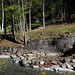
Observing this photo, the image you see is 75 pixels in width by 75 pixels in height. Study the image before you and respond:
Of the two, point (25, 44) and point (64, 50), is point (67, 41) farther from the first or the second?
point (25, 44)

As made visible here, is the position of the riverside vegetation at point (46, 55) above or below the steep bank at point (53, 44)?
below

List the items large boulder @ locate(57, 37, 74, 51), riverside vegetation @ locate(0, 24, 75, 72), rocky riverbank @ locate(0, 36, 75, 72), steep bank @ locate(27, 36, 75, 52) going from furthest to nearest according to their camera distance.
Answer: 1. steep bank @ locate(27, 36, 75, 52)
2. large boulder @ locate(57, 37, 74, 51)
3. rocky riverbank @ locate(0, 36, 75, 72)
4. riverside vegetation @ locate(0, 24, 75, 72)

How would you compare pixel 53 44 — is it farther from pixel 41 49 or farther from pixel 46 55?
pixel 46 55

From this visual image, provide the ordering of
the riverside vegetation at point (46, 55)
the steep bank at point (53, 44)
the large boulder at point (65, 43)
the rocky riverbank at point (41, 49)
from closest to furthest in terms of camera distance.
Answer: the riverside vegetation at point (46, 55)
the rocky riverbank at point (41, 49)
the large boulder at point (65, 43)
the steep bank at point (53, 44)

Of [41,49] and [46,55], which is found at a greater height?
[41,49]

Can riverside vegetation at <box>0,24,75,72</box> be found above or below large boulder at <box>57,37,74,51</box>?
below

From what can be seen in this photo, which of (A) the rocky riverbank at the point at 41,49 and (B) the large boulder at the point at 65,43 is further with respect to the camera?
(B) the large boulder at the point at 65,43

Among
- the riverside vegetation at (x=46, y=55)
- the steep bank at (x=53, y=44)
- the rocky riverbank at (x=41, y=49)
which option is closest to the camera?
the riverside vegetation at (x=46, y=55)

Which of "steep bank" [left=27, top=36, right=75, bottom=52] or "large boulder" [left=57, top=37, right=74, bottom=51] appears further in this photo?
"steep bank" [left=27, top=36, right=75, bottom=52]

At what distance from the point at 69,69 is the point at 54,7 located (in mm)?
31094

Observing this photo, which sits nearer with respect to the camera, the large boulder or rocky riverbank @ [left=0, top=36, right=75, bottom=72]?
rocky riverbank @ [left=0, top=36, right=75, bottom=72]

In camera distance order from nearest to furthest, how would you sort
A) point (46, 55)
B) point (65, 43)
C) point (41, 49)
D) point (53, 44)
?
point (46, 55), point (65, 43), point (53, 44), point (41, 49)

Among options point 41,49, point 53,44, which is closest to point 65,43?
point 53,44

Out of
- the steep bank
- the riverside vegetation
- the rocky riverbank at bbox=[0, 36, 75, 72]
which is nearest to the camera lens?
the riverside vegetation
